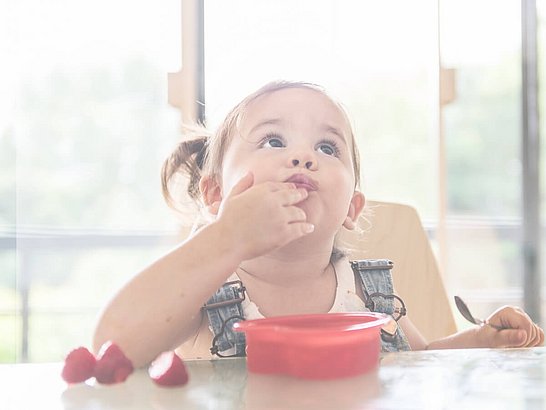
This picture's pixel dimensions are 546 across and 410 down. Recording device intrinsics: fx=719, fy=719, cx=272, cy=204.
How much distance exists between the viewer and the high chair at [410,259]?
1.21 m

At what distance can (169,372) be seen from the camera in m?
0.54

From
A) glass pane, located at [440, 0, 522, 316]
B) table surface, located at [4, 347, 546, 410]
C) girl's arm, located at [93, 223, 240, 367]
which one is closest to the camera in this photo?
table surface, located at [4, 347, 546, 410]

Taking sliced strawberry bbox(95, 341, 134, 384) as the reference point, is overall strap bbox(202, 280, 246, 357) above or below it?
below

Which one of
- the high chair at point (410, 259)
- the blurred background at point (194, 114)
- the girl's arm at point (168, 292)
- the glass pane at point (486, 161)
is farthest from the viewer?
the glass pane at point (486, 161)

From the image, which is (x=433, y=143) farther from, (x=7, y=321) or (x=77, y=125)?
(x=7, y=321)

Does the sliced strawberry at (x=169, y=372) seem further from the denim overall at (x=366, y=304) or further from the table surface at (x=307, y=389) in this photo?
the denim overall at (x=366, y=304)

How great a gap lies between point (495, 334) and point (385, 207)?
1.26ft

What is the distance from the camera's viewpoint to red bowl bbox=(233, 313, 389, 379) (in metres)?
0.56

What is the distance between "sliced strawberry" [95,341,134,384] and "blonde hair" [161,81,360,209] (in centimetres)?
50

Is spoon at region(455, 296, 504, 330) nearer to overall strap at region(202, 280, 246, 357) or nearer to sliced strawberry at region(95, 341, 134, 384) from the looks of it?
overall strap at region(202, 280, 246, 357)

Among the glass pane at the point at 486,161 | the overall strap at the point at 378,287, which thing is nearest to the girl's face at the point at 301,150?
the overall strap at the point at 378,287

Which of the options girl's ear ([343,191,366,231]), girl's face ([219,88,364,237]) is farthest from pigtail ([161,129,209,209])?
girl's ear ([343,191,366,231])

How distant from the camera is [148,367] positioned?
61cm

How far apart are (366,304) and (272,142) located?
28 centimetres
